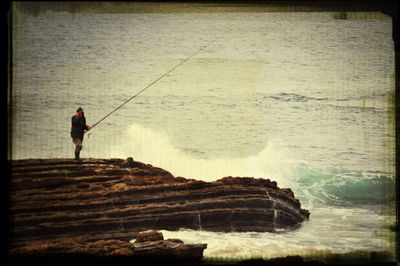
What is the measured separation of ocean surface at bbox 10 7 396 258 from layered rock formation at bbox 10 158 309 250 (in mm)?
63

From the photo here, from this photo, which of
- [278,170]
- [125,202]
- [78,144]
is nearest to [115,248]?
[125,202]

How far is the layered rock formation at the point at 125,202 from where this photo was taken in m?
3.32

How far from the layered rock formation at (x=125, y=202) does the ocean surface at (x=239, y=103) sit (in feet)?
0.21

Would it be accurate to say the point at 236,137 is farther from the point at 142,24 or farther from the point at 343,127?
the point at 142,24

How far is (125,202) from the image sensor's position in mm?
3371

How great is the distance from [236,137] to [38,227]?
1305 mm

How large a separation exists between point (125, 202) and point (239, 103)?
92 centimetres

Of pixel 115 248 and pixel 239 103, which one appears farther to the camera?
pixel 239 103

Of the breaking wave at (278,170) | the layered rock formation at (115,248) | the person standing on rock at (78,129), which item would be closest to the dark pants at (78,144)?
the person standing on rock at (78,129)

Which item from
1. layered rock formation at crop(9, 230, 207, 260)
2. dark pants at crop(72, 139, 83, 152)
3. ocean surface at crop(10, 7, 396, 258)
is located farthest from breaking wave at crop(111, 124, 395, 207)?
layered rock formation at crop(9, 230, 207, 260)

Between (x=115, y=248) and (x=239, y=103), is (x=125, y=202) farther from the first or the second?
(x=239, y=103)

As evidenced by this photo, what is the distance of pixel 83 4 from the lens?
3434 millimetres

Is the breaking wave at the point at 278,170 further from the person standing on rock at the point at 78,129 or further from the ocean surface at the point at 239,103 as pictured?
the person standing on rock at the point at 78,129

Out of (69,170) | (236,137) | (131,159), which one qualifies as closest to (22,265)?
(69,170)
